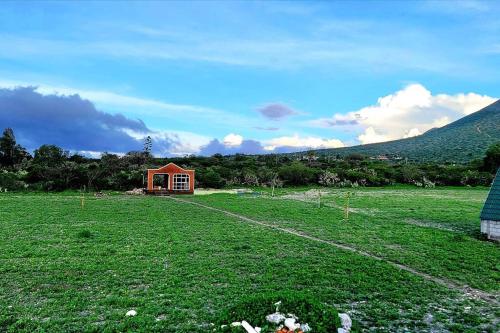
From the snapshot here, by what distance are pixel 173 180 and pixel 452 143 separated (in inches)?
3797

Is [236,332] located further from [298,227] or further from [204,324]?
[298,227]

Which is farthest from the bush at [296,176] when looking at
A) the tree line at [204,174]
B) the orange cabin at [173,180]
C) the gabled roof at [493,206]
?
the gabled roof at [493,206]

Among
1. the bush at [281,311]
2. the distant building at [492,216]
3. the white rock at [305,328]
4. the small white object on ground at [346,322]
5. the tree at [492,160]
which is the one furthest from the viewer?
the tree at [492,160]

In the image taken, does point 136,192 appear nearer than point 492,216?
No

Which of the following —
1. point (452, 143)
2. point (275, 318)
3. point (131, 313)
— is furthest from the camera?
point (452, 143)

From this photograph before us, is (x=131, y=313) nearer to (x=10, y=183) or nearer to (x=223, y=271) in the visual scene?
(x=223, y=271)

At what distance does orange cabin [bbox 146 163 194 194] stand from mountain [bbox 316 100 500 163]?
227 ft

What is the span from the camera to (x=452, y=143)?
120250 mm

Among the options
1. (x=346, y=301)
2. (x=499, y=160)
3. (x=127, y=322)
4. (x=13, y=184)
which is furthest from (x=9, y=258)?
(x=499, y=160)

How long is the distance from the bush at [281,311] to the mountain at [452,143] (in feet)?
318

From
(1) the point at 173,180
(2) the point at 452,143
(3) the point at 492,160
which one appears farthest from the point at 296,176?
(2) the point at 452,143

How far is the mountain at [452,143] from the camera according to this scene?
105406 mm

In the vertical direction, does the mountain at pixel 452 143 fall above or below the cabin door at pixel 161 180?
above

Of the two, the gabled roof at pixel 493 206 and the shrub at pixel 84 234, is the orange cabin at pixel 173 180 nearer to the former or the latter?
the shrub at pixel 84 234
